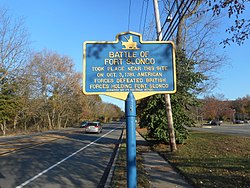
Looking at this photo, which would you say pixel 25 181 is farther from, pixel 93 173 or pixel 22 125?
pixel 22 125

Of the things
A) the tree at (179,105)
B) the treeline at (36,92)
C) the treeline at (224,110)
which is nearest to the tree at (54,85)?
the treeline at (36,92)

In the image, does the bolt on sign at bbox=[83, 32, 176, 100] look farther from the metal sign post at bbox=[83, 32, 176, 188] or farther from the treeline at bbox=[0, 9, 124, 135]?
the treeline at bbox=[0, 9, 124, 135]

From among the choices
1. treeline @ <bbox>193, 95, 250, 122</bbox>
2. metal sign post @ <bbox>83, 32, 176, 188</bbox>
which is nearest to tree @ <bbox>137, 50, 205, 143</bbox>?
metal sign post @ <bbox>83, 32, 176, 188</bbox>

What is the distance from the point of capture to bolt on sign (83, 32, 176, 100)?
5086 millimetres

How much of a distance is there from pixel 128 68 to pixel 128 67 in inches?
0.8

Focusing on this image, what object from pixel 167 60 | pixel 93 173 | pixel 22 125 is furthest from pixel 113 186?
pixel 22 125

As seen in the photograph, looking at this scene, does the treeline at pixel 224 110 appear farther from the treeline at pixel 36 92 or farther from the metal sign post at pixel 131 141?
the metal sign post at pixel 131 141

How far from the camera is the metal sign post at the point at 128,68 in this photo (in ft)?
16.7

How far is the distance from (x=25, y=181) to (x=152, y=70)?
18.3 feet

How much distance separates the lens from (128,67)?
520 centimetres

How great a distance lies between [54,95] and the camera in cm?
5491

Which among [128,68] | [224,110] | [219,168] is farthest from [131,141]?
[224,110]

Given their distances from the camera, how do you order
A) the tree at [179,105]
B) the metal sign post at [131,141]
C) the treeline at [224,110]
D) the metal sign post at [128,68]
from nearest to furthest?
the metal sign post at [131,141]
the metal sign post at [128,68]
the tree at [179,105]
the treeline at [224,110]

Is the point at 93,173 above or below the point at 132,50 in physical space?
below
